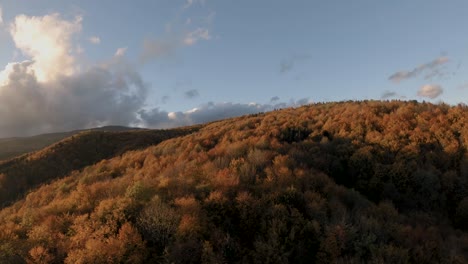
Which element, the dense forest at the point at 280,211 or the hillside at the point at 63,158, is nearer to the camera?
the dense forest at the point at 280,211

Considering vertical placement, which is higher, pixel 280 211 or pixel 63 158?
pixel 63 158

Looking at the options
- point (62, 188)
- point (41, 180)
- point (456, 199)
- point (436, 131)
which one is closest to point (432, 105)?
point (436, 131)

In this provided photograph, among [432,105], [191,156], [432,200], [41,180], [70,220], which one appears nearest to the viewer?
[70,220]

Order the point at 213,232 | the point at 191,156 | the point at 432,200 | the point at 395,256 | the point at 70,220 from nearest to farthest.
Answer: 1. the point at 395,256
2. the point at 213,232
3. the point at 70,220
4. the point at 432,200
5. the point at 191,156

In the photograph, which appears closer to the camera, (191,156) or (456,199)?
(456,199)

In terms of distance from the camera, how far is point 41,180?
30.7 meters

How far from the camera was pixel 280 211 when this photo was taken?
31.6 feet

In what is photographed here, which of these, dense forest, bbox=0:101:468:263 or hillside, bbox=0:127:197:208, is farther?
hillside, bbox=0:127:197:208

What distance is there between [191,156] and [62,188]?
785 centimetres

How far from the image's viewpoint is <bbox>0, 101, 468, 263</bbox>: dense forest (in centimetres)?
852

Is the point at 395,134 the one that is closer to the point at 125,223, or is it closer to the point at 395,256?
the point at 395,256

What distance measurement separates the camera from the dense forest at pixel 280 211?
8.52m

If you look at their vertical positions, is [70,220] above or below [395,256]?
above

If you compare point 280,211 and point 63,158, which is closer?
point 280,211
